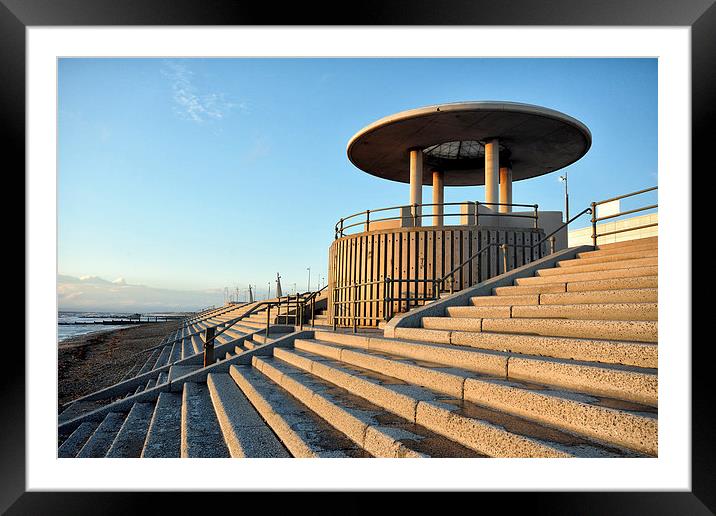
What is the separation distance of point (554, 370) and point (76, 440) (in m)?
7.12

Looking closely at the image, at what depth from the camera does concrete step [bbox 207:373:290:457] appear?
13.2ft

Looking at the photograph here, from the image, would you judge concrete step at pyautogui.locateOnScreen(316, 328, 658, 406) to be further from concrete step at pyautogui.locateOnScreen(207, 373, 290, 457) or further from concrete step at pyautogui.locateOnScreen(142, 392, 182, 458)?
concrete step at pyautogui.locateOnScreen(142, 392, 182, 458)

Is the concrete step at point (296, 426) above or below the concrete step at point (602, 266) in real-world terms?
below

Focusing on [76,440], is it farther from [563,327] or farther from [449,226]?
[449,226]

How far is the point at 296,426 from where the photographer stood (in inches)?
168

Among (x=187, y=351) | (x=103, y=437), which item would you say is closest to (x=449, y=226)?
(x=103, y=437)

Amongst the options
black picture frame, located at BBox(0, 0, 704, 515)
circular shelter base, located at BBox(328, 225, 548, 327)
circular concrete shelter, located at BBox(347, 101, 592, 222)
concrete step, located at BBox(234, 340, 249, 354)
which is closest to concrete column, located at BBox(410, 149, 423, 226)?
circular concrete shelter, located at BBox(347, 101, 592, 222)

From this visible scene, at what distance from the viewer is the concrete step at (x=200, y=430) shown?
15.1 feet

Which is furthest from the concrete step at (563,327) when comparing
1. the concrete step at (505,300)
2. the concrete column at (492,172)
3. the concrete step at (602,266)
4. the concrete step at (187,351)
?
the concrete step at (187,351)

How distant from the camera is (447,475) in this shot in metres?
3.02
